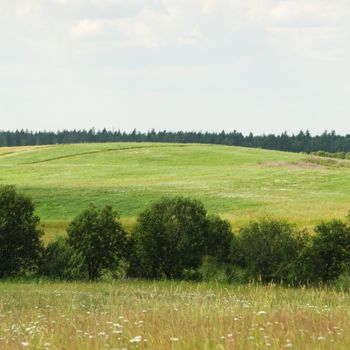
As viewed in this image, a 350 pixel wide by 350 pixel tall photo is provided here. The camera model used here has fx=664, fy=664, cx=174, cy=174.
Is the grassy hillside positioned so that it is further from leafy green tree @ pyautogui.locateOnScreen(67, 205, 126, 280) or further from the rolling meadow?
leafy green tree @ pyautogui.locateOnScreen(67, 205, 126, 280)

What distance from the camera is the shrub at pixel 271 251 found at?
31.8 meters

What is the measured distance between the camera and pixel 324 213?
5300cm

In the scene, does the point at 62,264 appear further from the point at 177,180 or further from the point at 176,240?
the point at 177,180

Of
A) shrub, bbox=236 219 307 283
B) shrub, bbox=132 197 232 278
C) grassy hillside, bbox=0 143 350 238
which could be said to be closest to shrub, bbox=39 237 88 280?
shrub, bbox=132 197 232 278

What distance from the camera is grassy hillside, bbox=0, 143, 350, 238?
58.0 meters

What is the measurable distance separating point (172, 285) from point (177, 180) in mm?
56909

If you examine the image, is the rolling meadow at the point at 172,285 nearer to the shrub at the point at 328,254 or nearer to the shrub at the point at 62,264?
the shrub at the point at 62,264

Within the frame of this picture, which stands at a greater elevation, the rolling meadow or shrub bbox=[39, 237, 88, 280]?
the rolling meadow

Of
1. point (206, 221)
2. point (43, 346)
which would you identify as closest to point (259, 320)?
point (43, 346)

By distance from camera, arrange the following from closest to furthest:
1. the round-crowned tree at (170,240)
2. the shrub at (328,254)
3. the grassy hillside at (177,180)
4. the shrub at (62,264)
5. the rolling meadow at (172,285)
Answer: the rolling meadow at (172,285) → the shrub at (328,254) → the shrub at (62,264) → the round-crowned tree at (170,240) → the grassy hillside at (177,180)

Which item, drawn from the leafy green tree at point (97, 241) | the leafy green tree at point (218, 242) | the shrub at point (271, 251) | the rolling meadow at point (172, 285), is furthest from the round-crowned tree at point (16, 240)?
the shrub at point (271, 251)

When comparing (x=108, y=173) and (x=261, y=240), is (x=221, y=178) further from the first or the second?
(x=261, y=240)

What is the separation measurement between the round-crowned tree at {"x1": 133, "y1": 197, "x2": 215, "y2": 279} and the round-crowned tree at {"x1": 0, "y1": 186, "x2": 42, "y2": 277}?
17.3 feet

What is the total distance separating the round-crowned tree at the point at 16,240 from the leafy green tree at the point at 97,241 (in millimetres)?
1985
